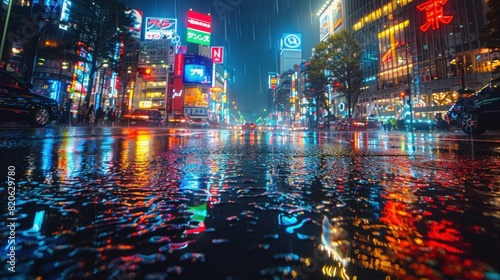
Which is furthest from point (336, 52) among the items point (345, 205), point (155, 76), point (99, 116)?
point (155, 76)

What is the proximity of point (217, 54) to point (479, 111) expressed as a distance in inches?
3641

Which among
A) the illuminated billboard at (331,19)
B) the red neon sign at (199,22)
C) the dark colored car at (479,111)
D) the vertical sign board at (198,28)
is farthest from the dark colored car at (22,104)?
the red neon sign at (199,22)

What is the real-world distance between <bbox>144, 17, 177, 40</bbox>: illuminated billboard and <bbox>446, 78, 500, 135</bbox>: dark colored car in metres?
79.8

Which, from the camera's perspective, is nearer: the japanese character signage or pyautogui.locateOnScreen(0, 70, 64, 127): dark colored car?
pyautogui.locateOnScreen(0, 70, 64, 127): dark colored car

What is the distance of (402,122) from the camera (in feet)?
86.2

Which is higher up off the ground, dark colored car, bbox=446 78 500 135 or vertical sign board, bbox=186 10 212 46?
vertical sign board, bbox=186 10 212 46

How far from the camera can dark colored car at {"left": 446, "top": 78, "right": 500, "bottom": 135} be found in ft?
Result: 23.4

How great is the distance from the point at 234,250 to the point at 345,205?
60 cm

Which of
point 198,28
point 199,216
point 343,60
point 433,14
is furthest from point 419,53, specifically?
point 198,28

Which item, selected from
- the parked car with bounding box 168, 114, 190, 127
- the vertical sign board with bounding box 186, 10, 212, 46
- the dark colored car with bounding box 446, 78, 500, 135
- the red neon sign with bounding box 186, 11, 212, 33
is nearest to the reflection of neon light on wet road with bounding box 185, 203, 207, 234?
the dark colored car with bounding box 446, 78, 500, 135

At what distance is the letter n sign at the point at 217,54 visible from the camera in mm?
91650

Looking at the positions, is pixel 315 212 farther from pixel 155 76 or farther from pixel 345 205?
pixel 155 76

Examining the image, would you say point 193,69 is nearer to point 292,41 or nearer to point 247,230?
point 292,41

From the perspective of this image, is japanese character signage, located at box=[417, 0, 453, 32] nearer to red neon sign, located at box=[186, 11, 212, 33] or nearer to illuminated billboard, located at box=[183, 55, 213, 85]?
illuminated billboard, located at box=[183, 55, 213, 85]
